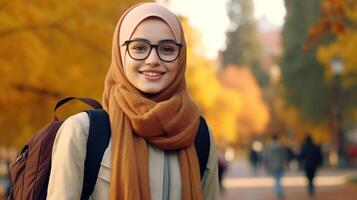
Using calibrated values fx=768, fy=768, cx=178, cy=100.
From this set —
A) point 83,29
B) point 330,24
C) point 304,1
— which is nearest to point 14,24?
point 83,29

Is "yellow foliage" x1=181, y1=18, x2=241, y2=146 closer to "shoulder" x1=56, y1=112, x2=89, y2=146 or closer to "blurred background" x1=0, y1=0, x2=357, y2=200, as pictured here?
"blurred background" x1=0, y1=0, x2=357, y2=200

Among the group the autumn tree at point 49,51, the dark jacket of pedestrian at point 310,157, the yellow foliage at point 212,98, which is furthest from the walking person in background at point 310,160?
the yellow foliage at point 212,98

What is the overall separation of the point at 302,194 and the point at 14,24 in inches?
431

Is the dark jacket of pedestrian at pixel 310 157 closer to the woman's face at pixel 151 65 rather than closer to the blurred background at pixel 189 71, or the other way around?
the blurred background at pixel 189 71

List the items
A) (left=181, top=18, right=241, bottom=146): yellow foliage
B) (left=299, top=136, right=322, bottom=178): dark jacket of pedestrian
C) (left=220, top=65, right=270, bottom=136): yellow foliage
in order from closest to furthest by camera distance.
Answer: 1. (left=299, top=136, right=322, bottom=178): dark jacket of pedestrian
2. (left=181, top=18, right=241, bottom=146): yellow foliage
3. (left=220, top=65, right=270, bottom=136): yellow foliage

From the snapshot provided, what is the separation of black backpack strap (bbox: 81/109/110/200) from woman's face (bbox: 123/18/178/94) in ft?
0.78

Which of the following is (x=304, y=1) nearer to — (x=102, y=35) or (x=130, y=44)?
(x=102, y=35)

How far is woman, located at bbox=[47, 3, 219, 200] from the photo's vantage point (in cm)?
285

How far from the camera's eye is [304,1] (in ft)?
128

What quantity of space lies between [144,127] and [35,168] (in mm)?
453

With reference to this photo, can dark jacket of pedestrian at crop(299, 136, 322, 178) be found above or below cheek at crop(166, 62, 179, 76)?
below

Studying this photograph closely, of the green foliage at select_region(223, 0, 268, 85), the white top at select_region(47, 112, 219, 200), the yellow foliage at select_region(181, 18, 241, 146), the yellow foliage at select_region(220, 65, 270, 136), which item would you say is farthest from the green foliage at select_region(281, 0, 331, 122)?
the green foliage at select_region(223, 0, 268, 85)

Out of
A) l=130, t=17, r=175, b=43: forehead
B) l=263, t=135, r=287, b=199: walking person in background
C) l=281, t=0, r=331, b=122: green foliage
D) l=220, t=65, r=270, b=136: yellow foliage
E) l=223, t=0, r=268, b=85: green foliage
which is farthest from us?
l=223, t=0, r=268, b=85: green foliage

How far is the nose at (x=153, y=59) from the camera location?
3.04 metres
